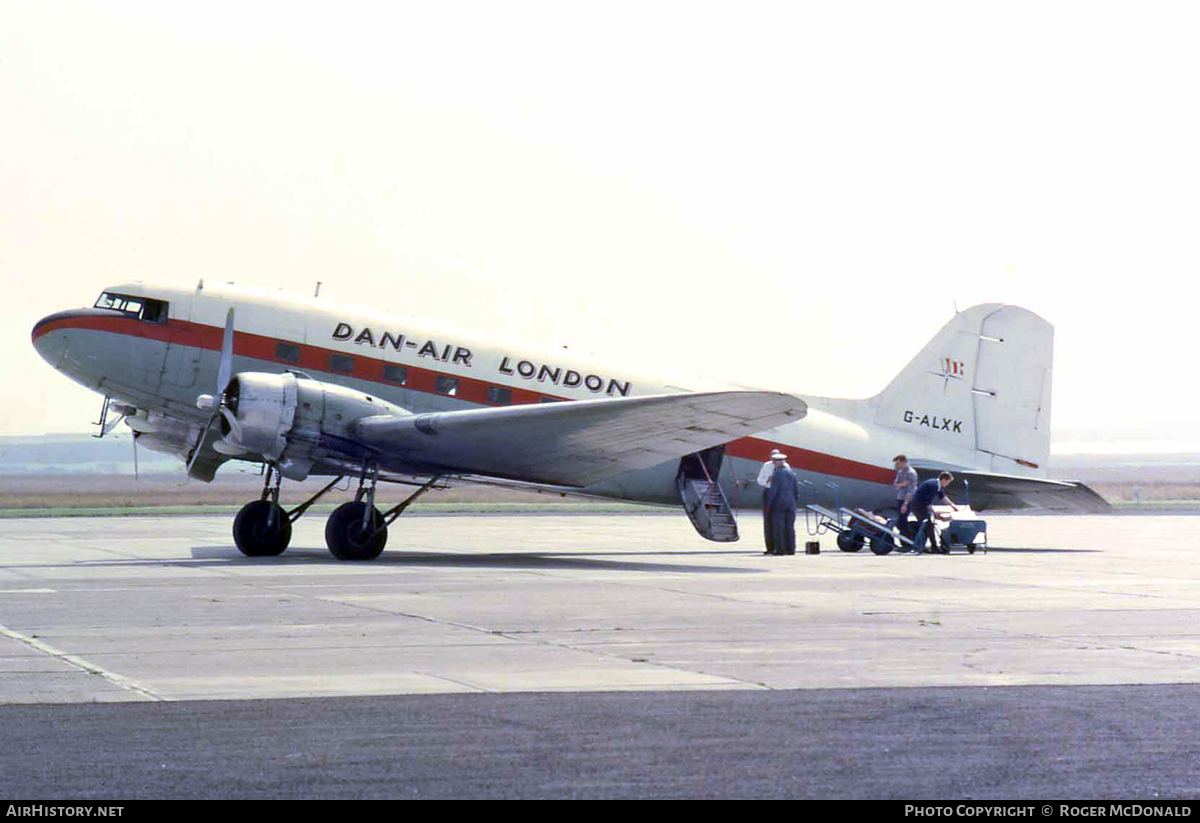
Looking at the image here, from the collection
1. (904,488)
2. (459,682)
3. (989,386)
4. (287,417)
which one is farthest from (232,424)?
(989,386)

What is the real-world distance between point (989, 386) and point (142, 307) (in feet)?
54.5

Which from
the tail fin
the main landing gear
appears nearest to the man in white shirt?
the tail fin

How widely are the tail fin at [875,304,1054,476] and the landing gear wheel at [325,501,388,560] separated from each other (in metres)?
12.0

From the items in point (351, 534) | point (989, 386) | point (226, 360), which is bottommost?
point (351, 534)

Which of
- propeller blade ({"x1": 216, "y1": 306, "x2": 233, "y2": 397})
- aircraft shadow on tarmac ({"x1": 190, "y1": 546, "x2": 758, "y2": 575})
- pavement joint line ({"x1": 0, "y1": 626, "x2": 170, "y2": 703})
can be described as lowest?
aircraft shadow on tarmac ({"x1": 190, "y1": 546, "x2": 758, "y2": 575})

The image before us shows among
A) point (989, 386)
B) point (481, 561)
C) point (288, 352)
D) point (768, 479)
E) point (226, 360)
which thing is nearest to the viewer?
point (226, 360)

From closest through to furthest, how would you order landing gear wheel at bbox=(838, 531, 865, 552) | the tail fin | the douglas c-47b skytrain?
the douglas c-47b skytrain
landing gear wheel at bbox=(838, 531, 865, 552)
the tail fin

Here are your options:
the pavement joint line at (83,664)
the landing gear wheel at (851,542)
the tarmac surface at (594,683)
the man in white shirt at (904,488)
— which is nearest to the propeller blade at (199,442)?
the tarmac surface at (594,683)

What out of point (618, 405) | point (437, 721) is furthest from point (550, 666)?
point (618, 405)

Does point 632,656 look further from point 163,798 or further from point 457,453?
point 457,453

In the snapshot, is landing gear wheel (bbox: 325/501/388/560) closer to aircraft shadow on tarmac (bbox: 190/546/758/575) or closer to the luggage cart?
aircraft shadow on tarmac (bbox: 190/546/758/575)

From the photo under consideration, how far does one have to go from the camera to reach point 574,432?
23234mm

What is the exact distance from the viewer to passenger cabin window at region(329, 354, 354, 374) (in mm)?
24688

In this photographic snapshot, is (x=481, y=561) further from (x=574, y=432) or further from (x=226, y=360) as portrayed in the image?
(x=226, y=360)
